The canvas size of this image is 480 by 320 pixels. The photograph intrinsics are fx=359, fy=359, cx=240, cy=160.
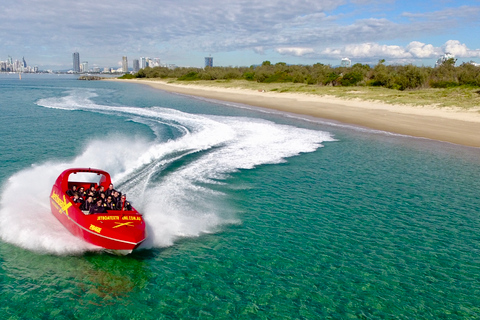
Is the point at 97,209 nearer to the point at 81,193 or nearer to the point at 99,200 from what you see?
the point at 99,200

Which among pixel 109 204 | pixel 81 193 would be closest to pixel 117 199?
pixel 109 204

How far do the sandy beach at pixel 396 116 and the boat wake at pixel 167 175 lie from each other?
9.18m

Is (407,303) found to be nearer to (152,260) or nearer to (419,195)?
(152,260)

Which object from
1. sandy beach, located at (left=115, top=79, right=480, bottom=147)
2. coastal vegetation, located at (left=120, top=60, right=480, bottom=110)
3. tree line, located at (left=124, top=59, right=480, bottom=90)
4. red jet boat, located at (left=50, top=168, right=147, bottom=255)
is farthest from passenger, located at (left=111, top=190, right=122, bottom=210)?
tree line, located at (left=124, top=59, right=480, bottom=90)

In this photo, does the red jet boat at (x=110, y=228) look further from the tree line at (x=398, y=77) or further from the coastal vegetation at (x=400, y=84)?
the tree line at (x=398, y=77)

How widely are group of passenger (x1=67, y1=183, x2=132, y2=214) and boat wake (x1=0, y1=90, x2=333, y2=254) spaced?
1205mm

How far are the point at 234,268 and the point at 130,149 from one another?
16267 mm

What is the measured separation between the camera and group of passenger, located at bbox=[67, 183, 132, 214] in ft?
40.1

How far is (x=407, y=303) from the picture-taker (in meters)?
9.88

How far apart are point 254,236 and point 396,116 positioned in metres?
33.6

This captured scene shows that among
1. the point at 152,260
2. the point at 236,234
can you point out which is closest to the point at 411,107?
the point at 236,234

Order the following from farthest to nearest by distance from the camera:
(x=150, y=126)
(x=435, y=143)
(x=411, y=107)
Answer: (x=411, y=107), (x=150, y=126), (x=435, y=143)

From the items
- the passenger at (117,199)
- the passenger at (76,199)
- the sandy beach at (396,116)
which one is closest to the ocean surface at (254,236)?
the passenger at (76,199)

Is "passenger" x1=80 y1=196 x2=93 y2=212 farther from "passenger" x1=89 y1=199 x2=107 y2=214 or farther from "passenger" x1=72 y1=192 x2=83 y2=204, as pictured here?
"passenger" x1=89 y1=199 x2=107 y2=214
